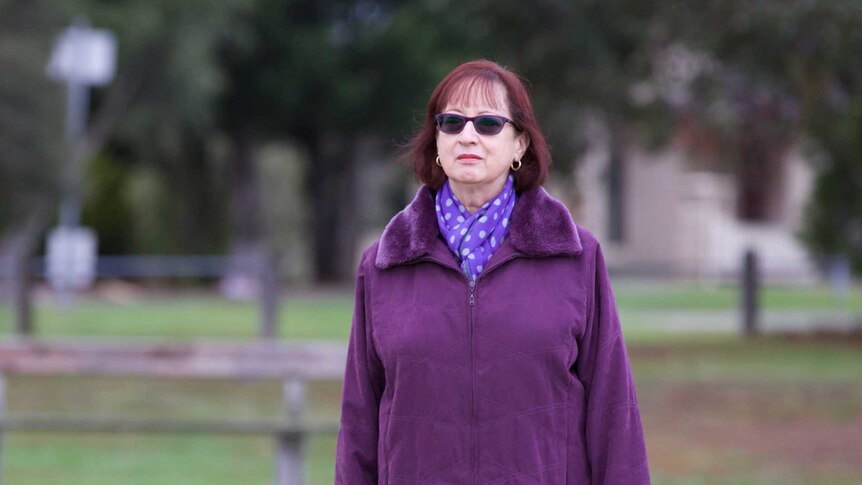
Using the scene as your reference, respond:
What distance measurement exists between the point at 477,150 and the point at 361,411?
68 cm

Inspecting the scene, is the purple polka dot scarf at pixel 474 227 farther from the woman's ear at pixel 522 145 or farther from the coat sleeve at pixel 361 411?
the coat sleeve at pixel 361 411

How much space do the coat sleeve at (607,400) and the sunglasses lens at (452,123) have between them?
0.45m

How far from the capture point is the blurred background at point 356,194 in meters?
13.0

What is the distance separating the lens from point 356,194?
40.1 meters

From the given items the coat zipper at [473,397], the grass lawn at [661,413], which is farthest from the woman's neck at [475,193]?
the grass lawn at [661,413]

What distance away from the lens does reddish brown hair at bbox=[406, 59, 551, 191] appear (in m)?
3.80

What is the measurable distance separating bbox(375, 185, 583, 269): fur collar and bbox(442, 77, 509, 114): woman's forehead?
0.77ft

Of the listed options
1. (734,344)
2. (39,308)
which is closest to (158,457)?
(734,344)

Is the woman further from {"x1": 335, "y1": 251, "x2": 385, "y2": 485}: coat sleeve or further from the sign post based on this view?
the sign post

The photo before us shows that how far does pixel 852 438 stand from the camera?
A: 40.7 feet

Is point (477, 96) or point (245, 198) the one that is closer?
point (477, 96)

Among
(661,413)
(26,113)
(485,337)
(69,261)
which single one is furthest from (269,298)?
(485,337)

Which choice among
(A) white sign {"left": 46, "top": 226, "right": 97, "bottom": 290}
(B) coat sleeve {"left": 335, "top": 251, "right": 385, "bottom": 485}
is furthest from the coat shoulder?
(A) white sign {"left": 46, "top": 226, "right": 97, "bottom": 290}

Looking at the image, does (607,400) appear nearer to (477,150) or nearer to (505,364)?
(505,364)
